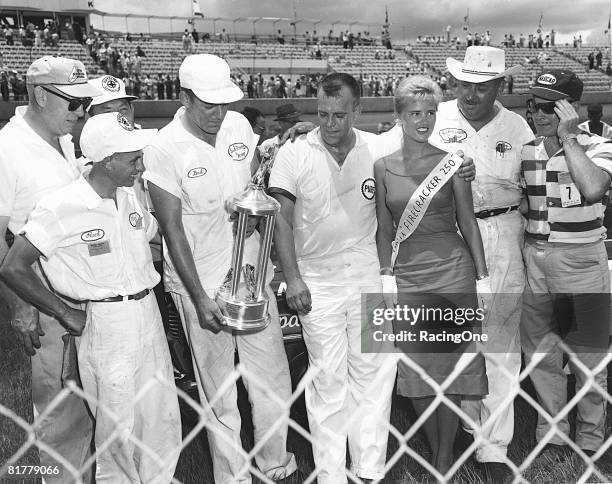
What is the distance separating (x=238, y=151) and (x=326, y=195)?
1.57 ft

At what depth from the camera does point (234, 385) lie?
10.1 feet

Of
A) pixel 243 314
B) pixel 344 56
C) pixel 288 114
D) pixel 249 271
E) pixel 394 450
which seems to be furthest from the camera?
pixel 344 56

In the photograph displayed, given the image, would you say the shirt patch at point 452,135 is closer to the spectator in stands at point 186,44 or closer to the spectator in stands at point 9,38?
the spectator in stands at point 9,38

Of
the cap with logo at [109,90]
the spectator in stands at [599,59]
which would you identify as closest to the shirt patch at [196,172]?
the cap with logo at [109,90]

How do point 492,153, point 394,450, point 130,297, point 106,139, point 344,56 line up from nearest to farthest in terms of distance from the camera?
point 106,139 → point 130,297 → point 492,153 → point 394,450 → point 344,56

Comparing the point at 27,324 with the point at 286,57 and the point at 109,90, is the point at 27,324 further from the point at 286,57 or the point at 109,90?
the point at 286,57

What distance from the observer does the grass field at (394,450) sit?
3119 millimetres

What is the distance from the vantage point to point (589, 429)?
3279 mm

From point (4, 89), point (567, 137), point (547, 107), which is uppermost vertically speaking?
point (547, 107)

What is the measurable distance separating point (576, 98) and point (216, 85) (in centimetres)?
183

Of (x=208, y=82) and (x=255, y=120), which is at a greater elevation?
(x=208, y=82)

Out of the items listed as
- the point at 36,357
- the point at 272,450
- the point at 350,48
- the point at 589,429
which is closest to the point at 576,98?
the point at 589,429

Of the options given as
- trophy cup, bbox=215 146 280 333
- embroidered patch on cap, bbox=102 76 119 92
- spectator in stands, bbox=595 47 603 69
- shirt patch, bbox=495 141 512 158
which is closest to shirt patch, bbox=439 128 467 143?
shirt patch, bbox=495 141 512 158

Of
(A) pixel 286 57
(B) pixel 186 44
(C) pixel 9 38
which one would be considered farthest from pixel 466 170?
(A) pixel 286 57
